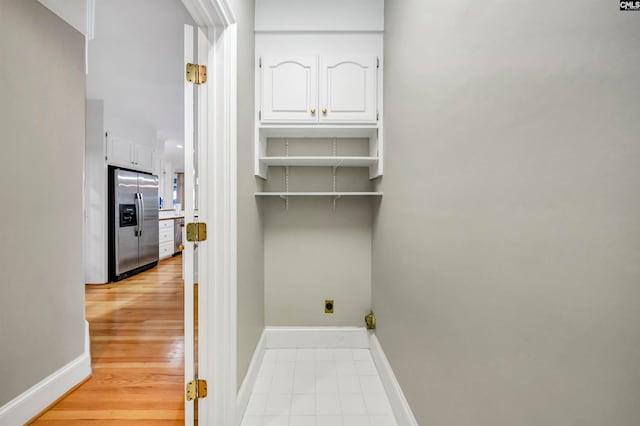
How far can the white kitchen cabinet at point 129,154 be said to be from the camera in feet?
13.6

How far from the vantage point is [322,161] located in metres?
2.14

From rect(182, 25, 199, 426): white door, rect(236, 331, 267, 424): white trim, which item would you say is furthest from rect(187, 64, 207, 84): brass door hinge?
rect(236, 331, 267, 424): white trim

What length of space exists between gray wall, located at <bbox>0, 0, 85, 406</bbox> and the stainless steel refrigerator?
102 inches

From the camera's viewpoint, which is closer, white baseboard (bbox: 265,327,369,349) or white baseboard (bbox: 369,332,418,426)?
white baseboard (bbox: 369,332,418,426)

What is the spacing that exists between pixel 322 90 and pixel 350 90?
0.67 feet

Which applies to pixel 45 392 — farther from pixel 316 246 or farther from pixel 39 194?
pixel 316 246

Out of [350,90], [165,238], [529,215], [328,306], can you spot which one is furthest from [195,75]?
[165,238]

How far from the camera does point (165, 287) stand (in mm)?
4082

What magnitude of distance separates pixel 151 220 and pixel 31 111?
3.80 m

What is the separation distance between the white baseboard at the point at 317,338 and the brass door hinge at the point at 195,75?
1.88 m

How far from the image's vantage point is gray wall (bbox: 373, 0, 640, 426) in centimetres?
47

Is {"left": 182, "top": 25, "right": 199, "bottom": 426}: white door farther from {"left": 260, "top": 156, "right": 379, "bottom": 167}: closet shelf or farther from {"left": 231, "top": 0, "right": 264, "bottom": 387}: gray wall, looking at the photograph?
{"left": 260, "top": 156, "right": 379, "bottom": 167}: closet shelf

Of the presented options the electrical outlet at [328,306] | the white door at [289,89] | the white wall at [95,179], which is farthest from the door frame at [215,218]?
the white wall at [95,179]

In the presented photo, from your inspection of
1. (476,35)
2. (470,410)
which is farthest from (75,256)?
(476,35)
